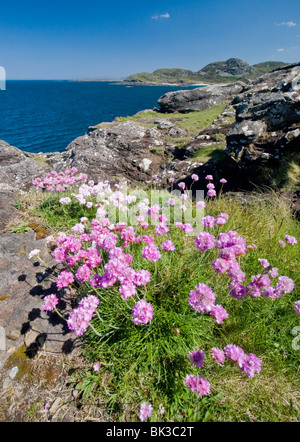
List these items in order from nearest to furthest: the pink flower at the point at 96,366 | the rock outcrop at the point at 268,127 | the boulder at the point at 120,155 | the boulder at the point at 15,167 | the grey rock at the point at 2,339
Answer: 1. the pink flower at the point at 96,366
2. the grey rock at the point at 2,339
3. the rock outcrop at the point at 268,127
4. the boulder at the point at 120,155
5. the boulder at the point at 15,167

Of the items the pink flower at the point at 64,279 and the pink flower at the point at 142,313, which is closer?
the pink flower at the point at 142,313

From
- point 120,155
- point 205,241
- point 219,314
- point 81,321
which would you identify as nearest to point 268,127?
point 205,241

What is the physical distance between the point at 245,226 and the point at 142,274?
3061 millimetres

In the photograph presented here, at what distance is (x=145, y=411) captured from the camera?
1.81 meters

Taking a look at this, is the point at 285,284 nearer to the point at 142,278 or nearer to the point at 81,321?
the point at 142,278

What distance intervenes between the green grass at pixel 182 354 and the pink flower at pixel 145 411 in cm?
15

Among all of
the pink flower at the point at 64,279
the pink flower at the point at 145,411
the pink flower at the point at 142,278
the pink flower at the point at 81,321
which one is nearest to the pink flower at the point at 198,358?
the pink flower at the point at 145,411

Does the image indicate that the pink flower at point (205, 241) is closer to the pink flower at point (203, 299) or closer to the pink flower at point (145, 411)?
the pink flower at point (203, 299)

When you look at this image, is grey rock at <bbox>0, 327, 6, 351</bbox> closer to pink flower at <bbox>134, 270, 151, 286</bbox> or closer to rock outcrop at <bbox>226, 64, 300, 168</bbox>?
pink flower at <bbox>134, 270, 151, 286</bbox>

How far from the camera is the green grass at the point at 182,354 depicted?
1.95 metres

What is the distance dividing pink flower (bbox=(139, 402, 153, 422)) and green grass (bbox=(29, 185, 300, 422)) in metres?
0.15

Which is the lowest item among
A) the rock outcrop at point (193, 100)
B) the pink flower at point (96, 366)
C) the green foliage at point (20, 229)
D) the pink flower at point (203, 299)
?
the pink flower at point (96, 366)

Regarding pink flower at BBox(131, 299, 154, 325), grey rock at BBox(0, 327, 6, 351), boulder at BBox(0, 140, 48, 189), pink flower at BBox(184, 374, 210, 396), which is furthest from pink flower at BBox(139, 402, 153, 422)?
boulder at BBox(0, 140, 48, 189)

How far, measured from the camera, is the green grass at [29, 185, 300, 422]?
6.40 ft
